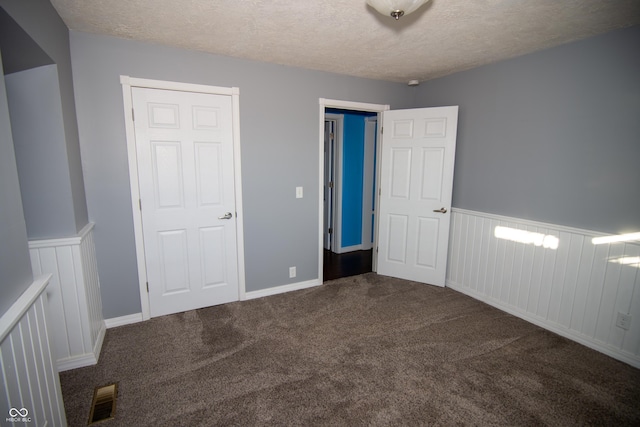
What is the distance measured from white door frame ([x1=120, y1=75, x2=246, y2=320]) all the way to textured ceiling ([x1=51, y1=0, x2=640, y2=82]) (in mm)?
324

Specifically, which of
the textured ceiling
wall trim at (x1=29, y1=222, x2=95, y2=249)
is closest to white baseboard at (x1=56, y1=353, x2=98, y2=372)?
wall trim at (x1=29, y1=222, x2=95, y2=249)

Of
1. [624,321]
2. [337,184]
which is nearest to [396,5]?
[624,321]

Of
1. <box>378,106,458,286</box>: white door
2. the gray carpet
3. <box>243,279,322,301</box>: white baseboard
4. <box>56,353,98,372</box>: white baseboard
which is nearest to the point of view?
the gray carpet

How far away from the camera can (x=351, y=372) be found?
6.87 ft

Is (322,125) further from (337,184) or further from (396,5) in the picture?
(396,5)

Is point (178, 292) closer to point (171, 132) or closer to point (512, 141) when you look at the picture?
point (171, 132)

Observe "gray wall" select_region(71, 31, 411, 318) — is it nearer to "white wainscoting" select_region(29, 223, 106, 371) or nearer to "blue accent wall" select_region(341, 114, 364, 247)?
"white wainscoting" select_region(29, 223, 106, 371)

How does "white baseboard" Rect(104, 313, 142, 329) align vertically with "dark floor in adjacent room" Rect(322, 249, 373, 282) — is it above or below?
above

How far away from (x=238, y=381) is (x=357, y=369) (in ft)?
2.70

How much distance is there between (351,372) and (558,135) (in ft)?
8.42

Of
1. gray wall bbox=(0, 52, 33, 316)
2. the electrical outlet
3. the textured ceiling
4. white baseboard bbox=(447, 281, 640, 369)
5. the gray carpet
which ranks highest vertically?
the textured ceiling

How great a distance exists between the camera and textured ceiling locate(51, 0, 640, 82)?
1.87 meters

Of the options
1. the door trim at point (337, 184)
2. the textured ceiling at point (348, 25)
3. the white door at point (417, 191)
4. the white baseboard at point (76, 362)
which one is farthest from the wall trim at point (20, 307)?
the door trim at point (337, 184)

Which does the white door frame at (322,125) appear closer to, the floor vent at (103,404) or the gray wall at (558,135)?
the gray wall at (558,135)
